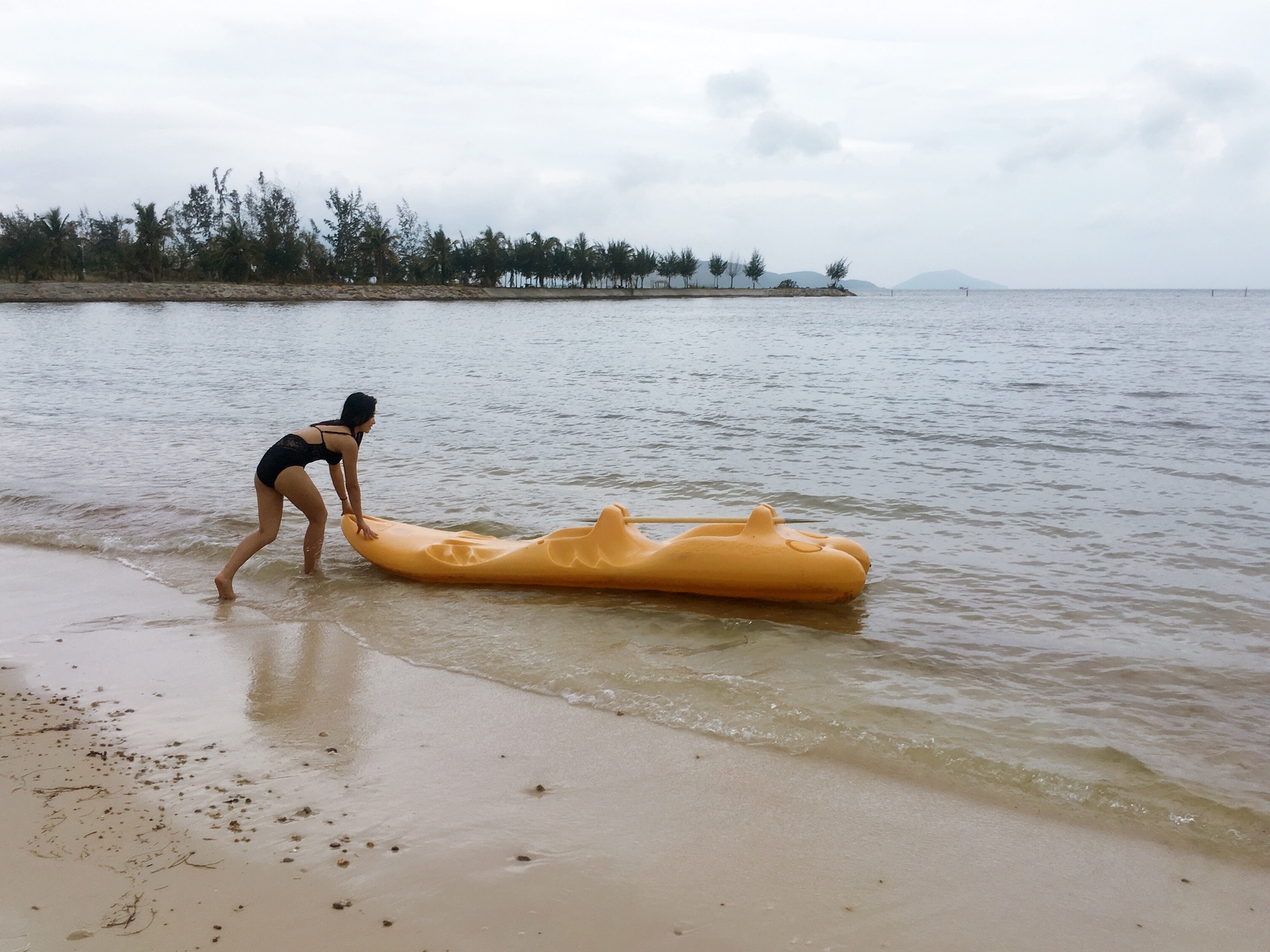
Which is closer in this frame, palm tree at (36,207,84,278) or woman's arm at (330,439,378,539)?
woman's arm at (330,439,378,539)

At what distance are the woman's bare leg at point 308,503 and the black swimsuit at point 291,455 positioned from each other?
4 cm

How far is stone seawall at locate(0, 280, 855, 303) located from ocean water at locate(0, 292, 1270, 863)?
41487 millimetres

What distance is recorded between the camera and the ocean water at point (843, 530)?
3.58m

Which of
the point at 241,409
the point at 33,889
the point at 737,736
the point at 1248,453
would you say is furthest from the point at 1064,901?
the point at 241,409

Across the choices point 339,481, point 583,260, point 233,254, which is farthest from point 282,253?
point 339,481

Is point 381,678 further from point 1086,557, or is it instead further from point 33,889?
point 1086,557

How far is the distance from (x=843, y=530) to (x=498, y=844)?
186 inches

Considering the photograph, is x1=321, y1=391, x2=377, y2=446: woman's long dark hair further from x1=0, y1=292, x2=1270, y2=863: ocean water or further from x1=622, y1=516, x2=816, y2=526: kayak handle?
x1=622, y1=516, x2=816, y2=526: kayak handle

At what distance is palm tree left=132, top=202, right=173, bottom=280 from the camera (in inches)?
2206

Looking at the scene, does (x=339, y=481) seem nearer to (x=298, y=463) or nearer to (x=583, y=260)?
(x=298, y=463)

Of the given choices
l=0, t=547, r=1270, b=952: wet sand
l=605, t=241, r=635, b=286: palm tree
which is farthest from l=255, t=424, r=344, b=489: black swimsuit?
l=605, t=241, r=635, b=286: palm tree

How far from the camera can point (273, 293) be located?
61969 millimetres

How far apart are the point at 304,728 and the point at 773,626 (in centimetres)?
249

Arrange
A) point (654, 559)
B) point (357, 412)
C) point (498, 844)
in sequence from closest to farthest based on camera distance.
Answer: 1. point (498, 844)
2. point (654, 559)
3. point (357, 412)
